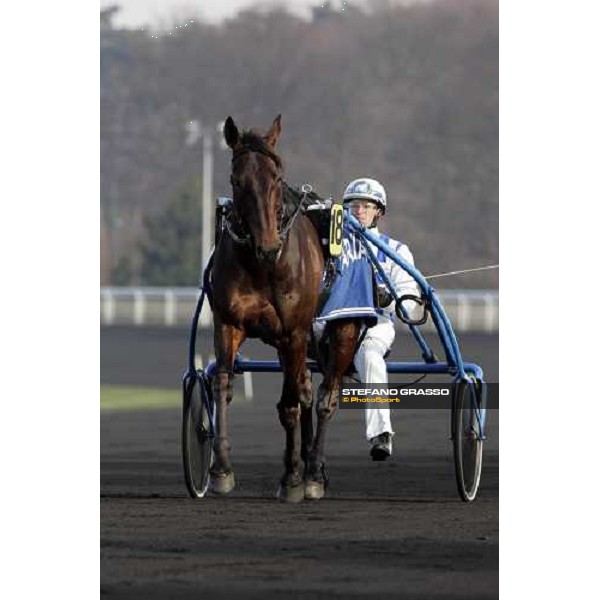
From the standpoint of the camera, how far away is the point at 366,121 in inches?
2376

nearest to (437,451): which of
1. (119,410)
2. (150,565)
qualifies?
(119,410)

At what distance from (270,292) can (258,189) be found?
709 millimetres

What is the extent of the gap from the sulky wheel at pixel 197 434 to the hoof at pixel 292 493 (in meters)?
0.48

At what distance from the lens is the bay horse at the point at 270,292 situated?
30.4 ft

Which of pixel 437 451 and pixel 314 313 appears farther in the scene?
pixel 437 451

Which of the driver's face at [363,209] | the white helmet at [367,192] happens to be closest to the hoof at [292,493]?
the driver's face at [363,209]

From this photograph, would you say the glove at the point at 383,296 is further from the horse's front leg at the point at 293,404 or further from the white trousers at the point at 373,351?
the horse's front leg at the point at 293,404

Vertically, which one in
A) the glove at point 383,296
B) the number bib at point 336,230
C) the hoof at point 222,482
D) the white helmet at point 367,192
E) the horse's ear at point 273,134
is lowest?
the hoof at point 222,482

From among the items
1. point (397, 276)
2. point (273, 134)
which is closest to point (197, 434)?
point (397, 276)

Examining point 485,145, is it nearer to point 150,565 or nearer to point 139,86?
point 139,86

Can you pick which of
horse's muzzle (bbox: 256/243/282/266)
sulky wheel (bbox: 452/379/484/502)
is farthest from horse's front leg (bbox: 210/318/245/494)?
sulky wheel (bbox: 452/379/484/502)

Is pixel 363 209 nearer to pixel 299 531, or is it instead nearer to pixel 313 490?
pixel 313 490

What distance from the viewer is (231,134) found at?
9.42 metres
